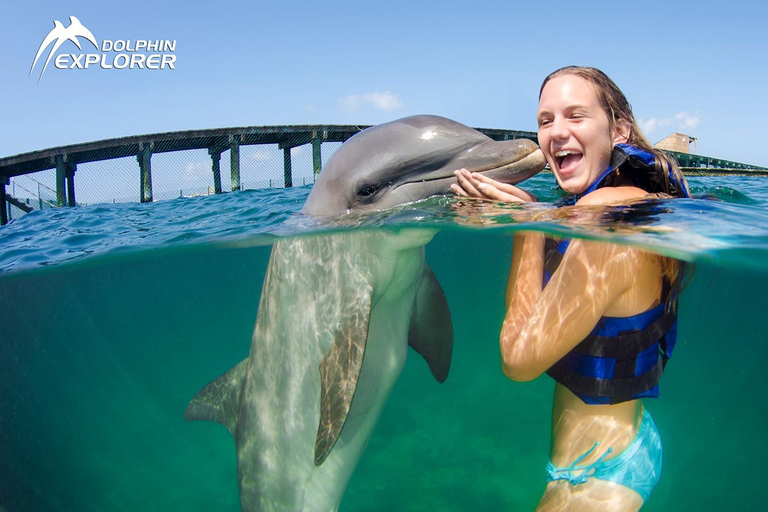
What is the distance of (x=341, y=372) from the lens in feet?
12.7

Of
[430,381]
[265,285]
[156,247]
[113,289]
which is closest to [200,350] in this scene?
[113,289]

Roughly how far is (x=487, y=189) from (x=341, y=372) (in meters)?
1.83

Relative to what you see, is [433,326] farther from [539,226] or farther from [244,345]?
[244,345]

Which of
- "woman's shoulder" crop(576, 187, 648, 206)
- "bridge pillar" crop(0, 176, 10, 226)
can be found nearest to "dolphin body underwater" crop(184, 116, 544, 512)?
"woman's shoulder" crop(576, 187, 648, 206)

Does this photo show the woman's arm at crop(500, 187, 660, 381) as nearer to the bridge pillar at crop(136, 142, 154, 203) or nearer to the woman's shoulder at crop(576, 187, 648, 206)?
the woman's shoulder at crop(576, 187, 648, 206)

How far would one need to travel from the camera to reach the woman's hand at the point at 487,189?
3010mm

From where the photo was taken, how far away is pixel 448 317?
504cm

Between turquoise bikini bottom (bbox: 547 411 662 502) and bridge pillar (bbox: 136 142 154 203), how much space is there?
15.4 m

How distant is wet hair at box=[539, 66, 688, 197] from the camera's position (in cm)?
262

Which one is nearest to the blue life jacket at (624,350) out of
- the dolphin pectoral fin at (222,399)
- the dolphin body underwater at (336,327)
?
the dolphin body underwater at (336,327)

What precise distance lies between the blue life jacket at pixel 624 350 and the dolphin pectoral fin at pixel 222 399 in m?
3.19

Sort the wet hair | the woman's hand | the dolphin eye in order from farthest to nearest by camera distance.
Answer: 1. the dolphin eye
2. the woman's hand
3. the wet hair

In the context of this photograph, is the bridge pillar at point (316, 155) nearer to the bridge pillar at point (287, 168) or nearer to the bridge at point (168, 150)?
the bridge at point (168, 150)

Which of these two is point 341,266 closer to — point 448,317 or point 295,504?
point 448,317
